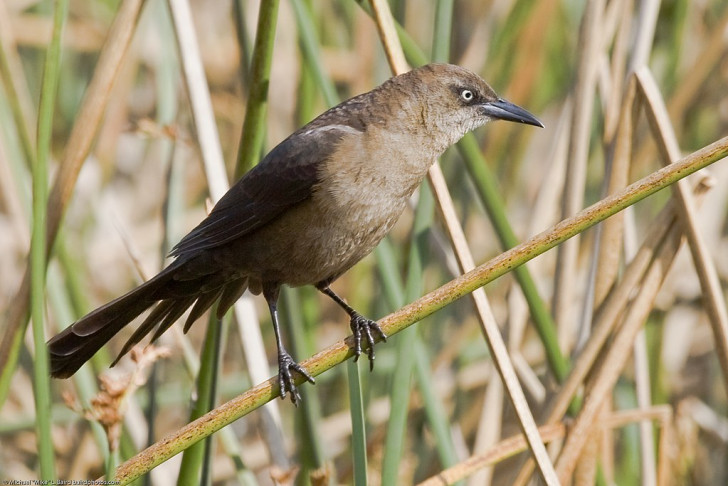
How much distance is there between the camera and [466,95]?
262cm

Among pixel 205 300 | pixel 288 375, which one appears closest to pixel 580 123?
pixel 288 375

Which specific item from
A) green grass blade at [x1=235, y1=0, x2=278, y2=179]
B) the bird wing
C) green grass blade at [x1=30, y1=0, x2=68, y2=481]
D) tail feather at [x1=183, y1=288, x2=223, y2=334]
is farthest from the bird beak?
green grass blade at [x1=30, y1=0, x2=68, y2=481]

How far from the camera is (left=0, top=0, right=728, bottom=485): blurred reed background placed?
81.8 inches

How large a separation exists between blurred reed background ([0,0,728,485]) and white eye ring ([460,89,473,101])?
28cm

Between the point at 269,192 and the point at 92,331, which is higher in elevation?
the point at 269,192

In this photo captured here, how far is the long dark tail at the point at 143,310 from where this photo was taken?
224cm

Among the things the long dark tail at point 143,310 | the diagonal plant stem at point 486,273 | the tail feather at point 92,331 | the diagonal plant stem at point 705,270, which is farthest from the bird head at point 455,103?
the diagonal plant stem at point 486,273

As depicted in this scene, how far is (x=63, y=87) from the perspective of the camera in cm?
431

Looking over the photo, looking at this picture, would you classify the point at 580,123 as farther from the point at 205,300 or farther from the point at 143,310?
the point at 143,310

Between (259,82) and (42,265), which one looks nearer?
(42,265)

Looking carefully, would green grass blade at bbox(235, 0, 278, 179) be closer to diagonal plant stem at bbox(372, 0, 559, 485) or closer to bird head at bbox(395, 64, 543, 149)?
diagonal plant stem at bbox(372, 0, 559, 485)

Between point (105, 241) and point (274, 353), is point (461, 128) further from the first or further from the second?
point (105, 241)

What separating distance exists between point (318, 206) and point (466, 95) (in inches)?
21.9

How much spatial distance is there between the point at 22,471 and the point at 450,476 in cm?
181
